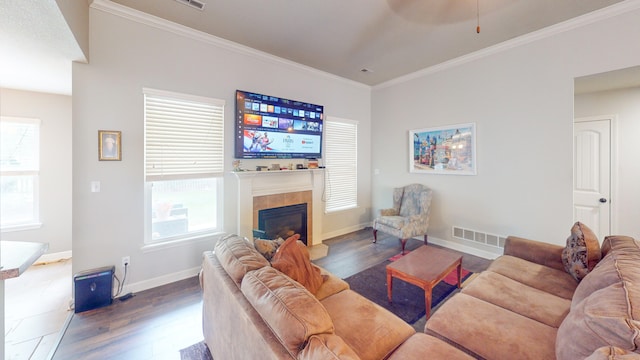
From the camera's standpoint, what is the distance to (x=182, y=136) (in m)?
3.03

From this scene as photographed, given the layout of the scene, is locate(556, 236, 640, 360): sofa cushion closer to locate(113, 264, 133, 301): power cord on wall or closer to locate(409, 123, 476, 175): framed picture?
locate(409, 123, 476, 175): framed picture

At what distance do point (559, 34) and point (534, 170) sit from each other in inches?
66.8

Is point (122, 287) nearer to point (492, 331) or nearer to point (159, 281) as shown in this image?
point (159, 281)

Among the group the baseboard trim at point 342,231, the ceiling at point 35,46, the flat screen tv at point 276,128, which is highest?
the ceiling at point 35,46

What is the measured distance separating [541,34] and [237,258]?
4399 millimetres

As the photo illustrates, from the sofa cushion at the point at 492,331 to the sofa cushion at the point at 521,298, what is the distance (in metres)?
0.09

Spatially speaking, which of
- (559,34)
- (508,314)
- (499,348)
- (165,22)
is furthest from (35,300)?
(559,34)

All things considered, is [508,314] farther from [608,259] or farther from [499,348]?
[608,259]

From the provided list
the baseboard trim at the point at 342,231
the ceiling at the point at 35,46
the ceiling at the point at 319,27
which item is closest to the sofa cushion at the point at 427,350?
the ceiling at the point at 319,27

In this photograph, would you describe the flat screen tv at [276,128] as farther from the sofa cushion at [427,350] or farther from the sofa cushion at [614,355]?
the sofa cushion at [614,355]

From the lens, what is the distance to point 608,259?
1.59 m

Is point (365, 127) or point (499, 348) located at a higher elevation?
point (365, 127)

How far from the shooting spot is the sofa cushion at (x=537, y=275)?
191cm

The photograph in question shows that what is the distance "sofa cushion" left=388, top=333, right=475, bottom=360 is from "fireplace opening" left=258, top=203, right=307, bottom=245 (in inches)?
104
